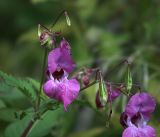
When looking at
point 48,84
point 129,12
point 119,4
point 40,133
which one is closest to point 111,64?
point 129,12

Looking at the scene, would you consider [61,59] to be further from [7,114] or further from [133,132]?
[7,114]

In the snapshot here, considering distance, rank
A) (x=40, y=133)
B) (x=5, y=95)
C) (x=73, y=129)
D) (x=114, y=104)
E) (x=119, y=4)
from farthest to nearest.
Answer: (x=119, y=4) < (x=73, y=129) < (x=114, y=104) < (x=5, y=95) < (x=40, y=133)

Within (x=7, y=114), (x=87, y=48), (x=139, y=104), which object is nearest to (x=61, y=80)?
(x=139, y=104)

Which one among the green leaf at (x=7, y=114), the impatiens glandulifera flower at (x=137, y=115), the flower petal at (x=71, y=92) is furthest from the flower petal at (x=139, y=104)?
the green leaf at (x=7, y=114)

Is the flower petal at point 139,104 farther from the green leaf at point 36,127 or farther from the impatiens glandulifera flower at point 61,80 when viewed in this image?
the green leaf at point 36,127

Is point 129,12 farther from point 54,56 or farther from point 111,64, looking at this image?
point 54,56

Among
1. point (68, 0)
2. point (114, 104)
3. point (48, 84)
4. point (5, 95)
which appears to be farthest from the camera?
point (68, 0)

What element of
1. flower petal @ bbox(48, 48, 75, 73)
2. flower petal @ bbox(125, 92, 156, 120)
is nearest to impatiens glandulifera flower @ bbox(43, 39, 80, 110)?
flower petal @ bbox(48, 48, 75, 73)
